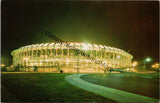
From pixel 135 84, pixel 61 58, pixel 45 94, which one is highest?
pixel 61 58

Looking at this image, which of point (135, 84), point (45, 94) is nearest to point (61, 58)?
point (135, 84)

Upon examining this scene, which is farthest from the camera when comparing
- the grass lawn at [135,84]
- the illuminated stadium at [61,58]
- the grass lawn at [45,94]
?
the illuminated stadium at [61,58]

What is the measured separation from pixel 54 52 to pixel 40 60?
22.1 ft

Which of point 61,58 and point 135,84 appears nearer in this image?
point 135,84

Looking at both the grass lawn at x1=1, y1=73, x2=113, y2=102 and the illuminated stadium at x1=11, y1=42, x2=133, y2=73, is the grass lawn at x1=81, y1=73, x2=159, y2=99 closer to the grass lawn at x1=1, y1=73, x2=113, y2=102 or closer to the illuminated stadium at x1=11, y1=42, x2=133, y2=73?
the grass lawn at x1=1, y1=73, x2=113, y2=102

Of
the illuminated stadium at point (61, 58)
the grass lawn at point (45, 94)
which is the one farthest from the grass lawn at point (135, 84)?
the illuminated stadium at point (61, 58)

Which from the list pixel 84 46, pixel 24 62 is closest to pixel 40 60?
pixel 24 62

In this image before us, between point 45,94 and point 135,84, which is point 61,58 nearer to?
point 135,84

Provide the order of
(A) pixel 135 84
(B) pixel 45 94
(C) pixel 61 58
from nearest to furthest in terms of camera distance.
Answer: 1. (B) pixel 45 94
2. (A) pixel 135 84
3. (C) pixel 61 58

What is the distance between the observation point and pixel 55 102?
6734 mm

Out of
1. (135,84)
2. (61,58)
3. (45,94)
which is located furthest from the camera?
(61,58)

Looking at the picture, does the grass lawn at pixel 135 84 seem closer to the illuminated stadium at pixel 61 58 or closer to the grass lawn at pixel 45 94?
the grass lawn at pixel 45 94

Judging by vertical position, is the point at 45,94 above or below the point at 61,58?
below

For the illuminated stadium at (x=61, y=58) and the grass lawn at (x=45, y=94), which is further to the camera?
the illuminated stadium at (x=61, y=58)
